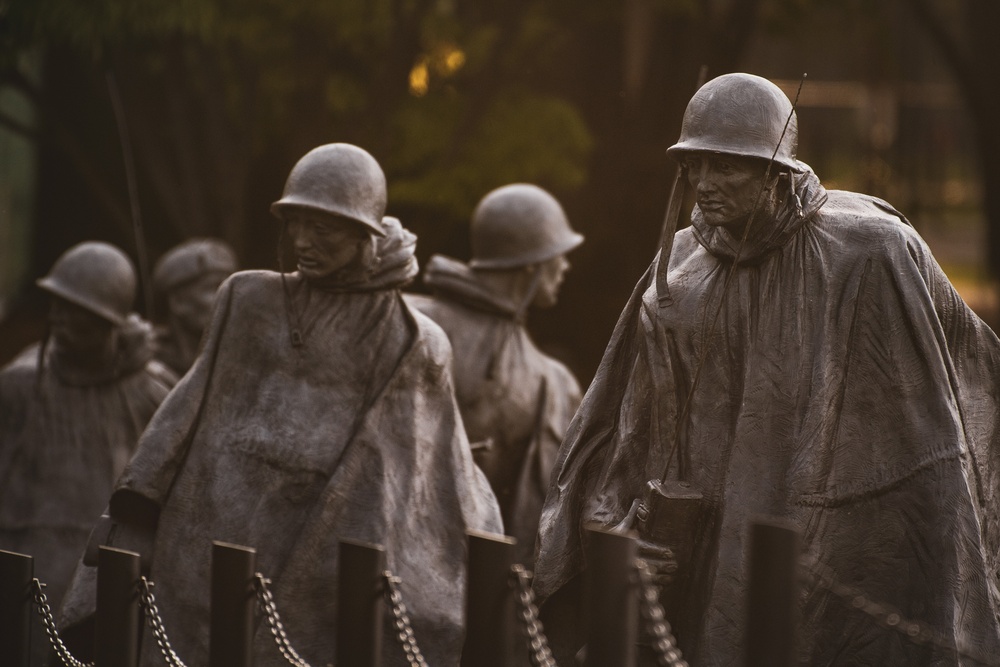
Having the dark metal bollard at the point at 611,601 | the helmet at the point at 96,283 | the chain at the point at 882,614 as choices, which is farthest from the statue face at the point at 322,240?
the dark metal bollard at the point at 611,601

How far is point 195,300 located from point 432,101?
10.7 feet

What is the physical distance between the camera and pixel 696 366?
693cm

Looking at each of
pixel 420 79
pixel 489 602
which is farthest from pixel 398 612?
pixel 420 79

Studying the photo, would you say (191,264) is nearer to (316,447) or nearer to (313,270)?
(313,270)

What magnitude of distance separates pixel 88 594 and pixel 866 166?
15.4 meters

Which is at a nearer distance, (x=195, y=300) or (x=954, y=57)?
(x=195, y=300)

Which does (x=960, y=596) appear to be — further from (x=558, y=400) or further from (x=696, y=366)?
(x=558, y=400)

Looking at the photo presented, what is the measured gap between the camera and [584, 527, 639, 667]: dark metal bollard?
557cm

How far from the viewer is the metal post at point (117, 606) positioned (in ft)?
23.6

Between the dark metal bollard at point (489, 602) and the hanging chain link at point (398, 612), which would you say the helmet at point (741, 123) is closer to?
the dark metal bollard at point (489, 602)

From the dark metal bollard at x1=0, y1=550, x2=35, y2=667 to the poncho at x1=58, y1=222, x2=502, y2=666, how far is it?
1204mm

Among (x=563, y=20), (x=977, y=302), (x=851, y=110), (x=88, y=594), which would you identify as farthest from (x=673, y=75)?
(x=851, y=110)

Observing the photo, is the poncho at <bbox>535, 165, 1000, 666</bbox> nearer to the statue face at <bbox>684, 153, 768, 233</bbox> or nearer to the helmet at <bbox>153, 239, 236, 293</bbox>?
the statue face at <bbox>684, 153, 768, 233</bbox>

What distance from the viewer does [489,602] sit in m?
5.98
